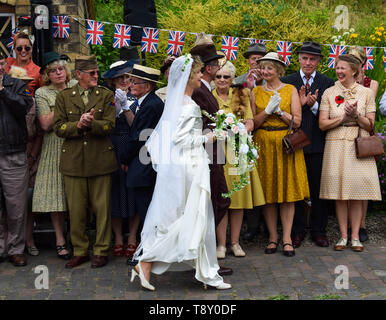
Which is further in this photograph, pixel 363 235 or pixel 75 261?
pixel 363 235

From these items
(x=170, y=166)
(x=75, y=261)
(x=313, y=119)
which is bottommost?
(x=75, y=261)

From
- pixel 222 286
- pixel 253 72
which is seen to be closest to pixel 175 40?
pixel 253 72

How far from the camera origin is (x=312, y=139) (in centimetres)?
733

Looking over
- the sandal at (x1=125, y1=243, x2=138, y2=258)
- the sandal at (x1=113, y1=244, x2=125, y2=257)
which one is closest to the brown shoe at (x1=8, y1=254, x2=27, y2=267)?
the sandal at (x1=113, y1=244, x2=125, y2=257)

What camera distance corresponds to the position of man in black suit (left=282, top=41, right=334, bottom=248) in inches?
287

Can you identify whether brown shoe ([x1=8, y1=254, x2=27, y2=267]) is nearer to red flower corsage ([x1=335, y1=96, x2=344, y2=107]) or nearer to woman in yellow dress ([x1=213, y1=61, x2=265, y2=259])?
woman in yellow dress ([x1=213, y1=61, x2=265, y2=259])

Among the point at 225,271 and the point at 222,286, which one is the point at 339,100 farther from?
the point at 222,286

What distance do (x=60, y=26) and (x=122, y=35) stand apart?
2.75 feet

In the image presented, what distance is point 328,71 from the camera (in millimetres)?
10219

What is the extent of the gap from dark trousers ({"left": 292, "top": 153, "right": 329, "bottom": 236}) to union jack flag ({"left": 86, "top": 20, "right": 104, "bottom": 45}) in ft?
10.6

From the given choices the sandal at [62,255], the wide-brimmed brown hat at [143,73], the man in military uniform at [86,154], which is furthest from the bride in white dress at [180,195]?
the sandal at [62,255]
